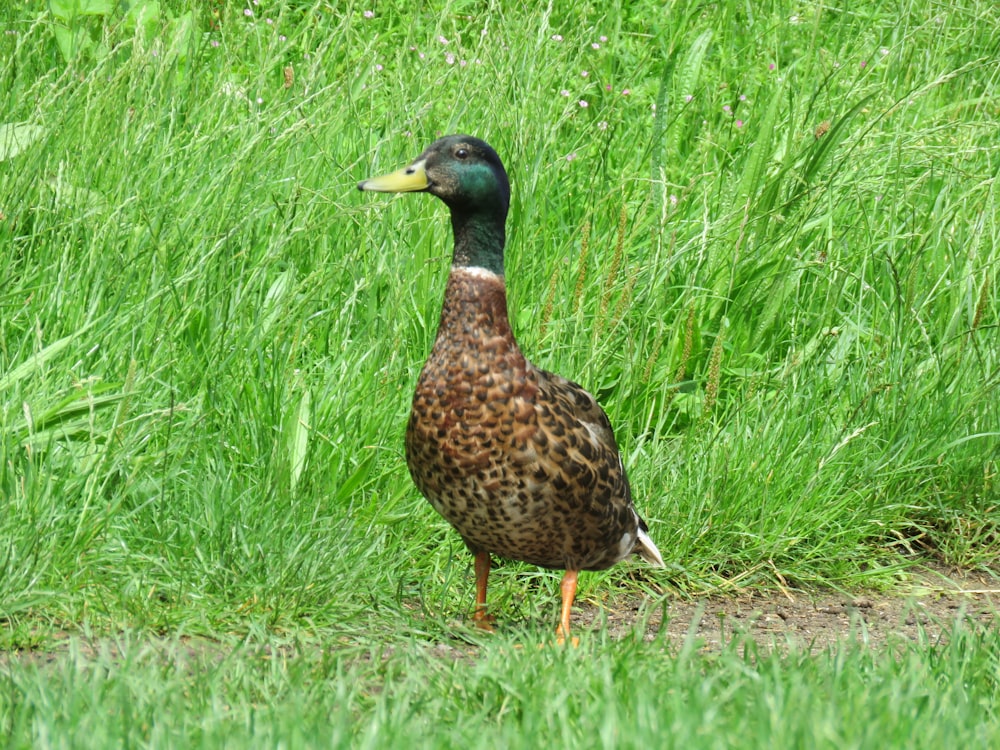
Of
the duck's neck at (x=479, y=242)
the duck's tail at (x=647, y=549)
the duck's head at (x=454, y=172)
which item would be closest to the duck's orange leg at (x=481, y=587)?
the duck's tail at (x=647, y=549)

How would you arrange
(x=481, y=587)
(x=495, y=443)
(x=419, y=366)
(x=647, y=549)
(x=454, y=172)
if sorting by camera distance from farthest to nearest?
(x=419, y=366) < (x=647, y=549) < (x=481, y=587) < (x=454, y=172) < (x=495, y=443)

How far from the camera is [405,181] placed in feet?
11.9

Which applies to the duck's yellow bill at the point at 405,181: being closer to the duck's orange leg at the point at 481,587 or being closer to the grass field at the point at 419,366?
the grass field at the point at 419,366

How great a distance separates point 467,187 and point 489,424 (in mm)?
644

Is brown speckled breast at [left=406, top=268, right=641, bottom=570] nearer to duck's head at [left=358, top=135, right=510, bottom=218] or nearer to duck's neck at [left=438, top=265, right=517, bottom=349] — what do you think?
duck's neck at [left=438, top=265, right=517, bottom=349]

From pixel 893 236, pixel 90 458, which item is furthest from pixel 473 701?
pixel 893 236

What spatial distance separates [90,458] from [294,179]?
1696 millimetres

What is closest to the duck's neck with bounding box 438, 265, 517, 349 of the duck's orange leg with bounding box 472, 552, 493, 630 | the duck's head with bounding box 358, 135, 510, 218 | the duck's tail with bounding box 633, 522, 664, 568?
the duck's head with bounding box 358, 135, 510, 218

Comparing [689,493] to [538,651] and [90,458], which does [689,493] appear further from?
[90,458]

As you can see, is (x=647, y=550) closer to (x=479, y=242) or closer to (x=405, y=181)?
(x=479, y=242)

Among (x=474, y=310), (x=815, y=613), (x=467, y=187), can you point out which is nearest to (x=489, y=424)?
(x=474, y=310)

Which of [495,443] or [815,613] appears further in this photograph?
[815,613]

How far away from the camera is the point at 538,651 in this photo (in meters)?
3.08

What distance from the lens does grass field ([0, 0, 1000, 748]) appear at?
9.50ft
